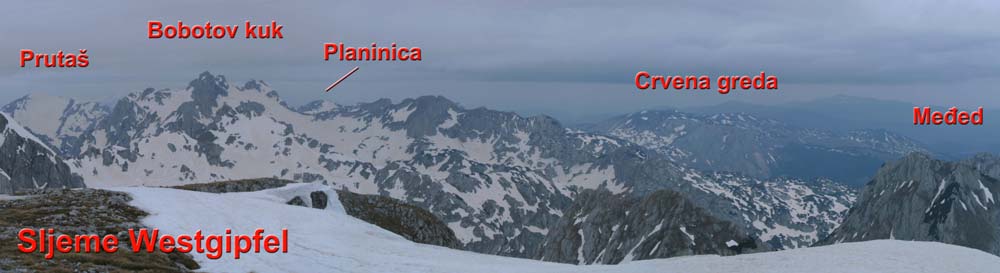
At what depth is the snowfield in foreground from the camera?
41.7 metres

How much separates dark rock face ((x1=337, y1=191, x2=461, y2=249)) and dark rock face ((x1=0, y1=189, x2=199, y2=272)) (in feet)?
212

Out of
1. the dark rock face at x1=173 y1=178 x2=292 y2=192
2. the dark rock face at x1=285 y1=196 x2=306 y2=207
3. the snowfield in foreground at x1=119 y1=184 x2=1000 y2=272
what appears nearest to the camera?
the snowfield in foreground at x1=119 y1=184 x2=1000 y2=272

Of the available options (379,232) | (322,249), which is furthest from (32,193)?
(322,249)

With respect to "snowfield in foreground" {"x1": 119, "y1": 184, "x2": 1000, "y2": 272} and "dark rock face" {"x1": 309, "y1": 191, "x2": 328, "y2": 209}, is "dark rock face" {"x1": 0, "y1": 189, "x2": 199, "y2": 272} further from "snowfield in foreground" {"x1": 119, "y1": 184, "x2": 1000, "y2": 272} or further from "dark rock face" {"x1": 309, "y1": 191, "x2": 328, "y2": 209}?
"dark rock face" {"x1": 309, "y1": 191, "x2": 328, "y2": 209}

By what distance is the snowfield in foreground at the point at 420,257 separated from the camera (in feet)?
137

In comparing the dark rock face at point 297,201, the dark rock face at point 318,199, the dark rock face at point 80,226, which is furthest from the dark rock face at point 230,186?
the dark rock face at point 80,226

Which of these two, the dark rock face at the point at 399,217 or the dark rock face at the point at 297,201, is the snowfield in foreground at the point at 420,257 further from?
the dark rock face at the point at 399,217

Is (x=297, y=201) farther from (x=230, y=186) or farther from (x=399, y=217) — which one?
(x=399, y=217)

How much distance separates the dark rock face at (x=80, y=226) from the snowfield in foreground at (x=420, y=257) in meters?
1.80

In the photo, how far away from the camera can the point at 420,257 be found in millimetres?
50094

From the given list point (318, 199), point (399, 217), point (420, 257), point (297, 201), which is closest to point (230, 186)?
point (318, 199)

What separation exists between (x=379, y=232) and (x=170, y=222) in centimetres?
1991

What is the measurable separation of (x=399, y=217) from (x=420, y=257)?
87314 millimetres

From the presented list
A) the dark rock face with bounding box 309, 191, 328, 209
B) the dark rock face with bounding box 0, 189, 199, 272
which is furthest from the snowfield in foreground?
the dark rock face with bounding box 309, 191, 328, 209
